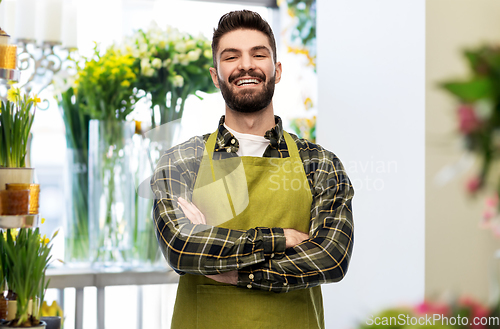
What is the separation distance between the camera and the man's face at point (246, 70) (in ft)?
3.71

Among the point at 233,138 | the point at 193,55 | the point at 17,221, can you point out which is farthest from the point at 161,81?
the point at 17,221

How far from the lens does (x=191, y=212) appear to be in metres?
1.06

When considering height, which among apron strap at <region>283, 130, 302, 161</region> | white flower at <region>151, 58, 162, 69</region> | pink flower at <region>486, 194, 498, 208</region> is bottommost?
pink flower at <region>486, 194, 498, 208</region>

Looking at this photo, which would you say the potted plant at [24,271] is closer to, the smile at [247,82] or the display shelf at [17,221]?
the display shelf at [17,221]

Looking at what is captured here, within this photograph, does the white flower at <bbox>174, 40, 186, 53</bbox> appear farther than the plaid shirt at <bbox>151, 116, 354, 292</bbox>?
Yes

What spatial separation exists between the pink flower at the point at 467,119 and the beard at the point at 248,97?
3.34 ft

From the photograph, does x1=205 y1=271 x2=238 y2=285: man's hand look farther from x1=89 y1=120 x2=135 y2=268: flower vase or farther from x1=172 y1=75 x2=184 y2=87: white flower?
x1=172 y1=75 x2=184 y2=87: white flower

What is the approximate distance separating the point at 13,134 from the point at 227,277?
56 centimetres

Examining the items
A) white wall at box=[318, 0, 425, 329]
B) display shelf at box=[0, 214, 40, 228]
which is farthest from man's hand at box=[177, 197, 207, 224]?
white wall at box=[318, 0, 425, 329]

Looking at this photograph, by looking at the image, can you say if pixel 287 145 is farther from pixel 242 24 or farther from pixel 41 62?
pixel 41 62

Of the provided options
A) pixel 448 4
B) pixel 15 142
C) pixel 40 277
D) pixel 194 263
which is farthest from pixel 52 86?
pixel 448 4

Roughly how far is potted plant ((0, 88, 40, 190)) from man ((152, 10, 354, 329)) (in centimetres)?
31

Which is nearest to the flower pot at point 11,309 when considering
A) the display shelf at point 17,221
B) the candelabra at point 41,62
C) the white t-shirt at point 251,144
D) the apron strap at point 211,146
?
the display shelf at point 17,221

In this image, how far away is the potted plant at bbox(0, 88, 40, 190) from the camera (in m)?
0.91
